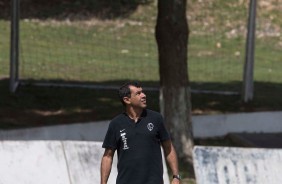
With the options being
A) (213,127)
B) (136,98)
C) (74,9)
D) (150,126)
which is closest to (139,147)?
(150,126)

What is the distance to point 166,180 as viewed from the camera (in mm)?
9656

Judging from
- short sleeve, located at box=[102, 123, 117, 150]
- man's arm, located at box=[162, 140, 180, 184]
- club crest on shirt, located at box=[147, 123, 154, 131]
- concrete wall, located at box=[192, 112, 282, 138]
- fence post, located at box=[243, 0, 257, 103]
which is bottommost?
concrete wall, located at box=[192, 112, 282, 138]

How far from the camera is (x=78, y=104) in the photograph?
16.5 metres

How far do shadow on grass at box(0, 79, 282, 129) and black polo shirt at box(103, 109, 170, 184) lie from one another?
7.15 metres

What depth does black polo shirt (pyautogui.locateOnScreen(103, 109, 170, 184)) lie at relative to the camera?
7328 mm

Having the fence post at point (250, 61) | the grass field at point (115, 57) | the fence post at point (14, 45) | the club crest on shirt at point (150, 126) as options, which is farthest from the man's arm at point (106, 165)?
the fence post at point (250, 61)

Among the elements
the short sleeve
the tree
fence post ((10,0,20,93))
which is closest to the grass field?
fence post ((10,0,20,93))

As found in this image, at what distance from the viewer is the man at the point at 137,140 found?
24.1ft

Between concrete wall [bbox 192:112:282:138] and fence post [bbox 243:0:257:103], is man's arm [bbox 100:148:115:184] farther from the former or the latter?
fence post [bbox 243:0:257:103]

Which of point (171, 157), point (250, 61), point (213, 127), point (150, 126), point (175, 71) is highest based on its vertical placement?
point (150, 126)

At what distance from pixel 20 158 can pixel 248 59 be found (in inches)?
327

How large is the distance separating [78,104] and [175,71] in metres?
4.00

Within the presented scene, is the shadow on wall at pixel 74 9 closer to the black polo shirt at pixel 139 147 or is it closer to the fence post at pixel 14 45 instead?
the fence post at pixel 14 45

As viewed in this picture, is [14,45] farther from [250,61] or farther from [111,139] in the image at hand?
[111,139]
